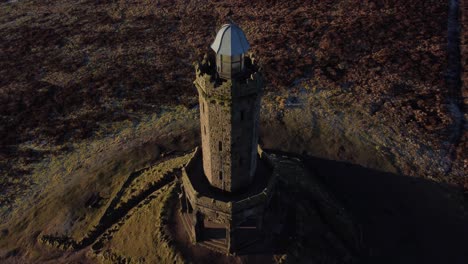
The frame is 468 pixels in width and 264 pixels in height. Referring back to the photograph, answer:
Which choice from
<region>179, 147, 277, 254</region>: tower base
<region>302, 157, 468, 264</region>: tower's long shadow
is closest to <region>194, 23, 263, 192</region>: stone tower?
<region>179, 147, 277, 254</region>: tower base

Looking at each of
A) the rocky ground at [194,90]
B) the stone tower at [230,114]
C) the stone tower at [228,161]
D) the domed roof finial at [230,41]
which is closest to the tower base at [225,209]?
the stone tower at [228,161]

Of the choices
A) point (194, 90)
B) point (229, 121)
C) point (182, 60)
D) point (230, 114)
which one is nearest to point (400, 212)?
A: point (229, 121)

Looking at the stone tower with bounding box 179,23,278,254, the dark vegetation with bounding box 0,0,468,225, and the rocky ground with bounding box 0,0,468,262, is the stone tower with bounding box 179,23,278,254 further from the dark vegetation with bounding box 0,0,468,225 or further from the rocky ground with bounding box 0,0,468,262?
the dark vegetation with bounding box 0,0,468,225

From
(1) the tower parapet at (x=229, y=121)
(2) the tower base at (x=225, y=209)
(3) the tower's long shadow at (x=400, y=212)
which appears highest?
(1) the tower parapet at (x=229, y=121)

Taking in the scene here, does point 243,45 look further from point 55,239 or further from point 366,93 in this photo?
point 366,93

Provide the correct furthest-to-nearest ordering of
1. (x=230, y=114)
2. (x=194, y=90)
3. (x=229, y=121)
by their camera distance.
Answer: (x=194, y=90) < (x=229, y=121) < (x=230, y=114)

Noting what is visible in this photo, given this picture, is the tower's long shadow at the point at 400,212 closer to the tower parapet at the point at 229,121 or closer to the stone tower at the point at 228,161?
the stone tower at the point at 228,161

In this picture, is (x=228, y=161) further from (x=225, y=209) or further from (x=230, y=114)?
(x=230, y=114)
